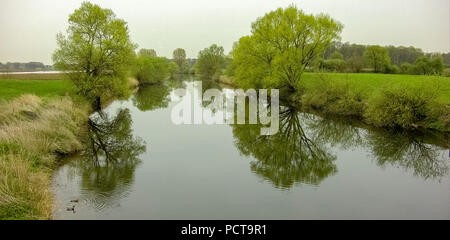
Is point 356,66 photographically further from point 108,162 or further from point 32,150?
point 32,150

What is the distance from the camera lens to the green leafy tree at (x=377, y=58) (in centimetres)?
5297

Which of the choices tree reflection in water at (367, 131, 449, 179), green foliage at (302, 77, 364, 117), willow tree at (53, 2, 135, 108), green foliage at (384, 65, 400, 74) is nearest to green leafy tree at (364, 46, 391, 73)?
green foliage at (384, 65, 400, 74)

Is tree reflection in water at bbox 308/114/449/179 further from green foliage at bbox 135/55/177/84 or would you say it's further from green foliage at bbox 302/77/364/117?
green foliage at bbox 135/55/177/84

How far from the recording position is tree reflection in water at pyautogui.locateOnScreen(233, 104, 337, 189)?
11.2 metres

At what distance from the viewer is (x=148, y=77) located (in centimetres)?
6003

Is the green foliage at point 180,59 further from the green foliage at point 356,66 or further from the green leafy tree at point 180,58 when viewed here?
the green foliage at point 356,66

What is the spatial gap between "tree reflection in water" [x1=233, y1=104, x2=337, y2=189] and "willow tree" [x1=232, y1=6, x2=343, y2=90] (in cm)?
1076

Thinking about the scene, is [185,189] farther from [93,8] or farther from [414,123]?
[93,8]

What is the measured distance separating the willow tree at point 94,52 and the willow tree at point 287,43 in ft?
44.5

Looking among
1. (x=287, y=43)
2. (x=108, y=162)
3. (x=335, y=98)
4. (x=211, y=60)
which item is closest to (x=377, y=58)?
(x=287, y=43)

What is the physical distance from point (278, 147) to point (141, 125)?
9.93 metres

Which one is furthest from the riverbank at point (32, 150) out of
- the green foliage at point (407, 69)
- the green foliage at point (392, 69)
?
the green foliage at point (392, 69)

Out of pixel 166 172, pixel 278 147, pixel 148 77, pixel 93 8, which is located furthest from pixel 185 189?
pixel 148 77

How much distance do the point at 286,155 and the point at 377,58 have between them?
1885 inches
